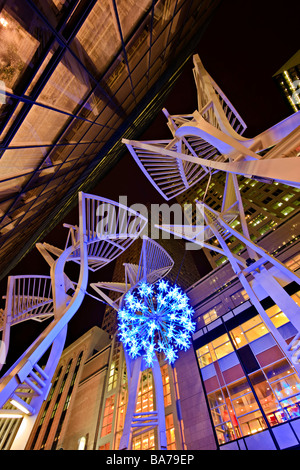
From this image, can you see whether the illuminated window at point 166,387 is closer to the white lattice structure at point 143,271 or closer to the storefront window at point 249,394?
the storefront window at point 249,394

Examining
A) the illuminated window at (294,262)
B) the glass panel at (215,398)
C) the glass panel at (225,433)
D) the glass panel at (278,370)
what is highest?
the illuminated window at (294,262)

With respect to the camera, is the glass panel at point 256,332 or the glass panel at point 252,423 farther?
the glass panel at point 256,332

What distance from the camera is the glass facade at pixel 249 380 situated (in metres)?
15.6

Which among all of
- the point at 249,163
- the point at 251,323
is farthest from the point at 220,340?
the point at 249,163

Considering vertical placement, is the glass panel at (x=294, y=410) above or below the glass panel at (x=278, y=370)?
below

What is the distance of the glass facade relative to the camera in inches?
615

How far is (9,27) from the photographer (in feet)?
13.5

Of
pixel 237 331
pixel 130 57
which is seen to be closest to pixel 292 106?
pixel 237 331

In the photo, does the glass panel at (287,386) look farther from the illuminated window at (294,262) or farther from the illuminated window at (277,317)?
the illuminated window at (294,262)

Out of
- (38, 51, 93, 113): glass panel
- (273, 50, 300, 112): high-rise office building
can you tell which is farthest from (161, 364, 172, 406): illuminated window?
(273, 50, 300, 112): high-rise office building

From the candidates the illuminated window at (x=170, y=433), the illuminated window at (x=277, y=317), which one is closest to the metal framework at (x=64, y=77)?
the illuminated window at (x=277, y=317)

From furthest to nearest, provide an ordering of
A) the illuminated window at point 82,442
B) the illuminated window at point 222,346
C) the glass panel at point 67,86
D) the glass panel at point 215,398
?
the illuminated window at point 82,442, the illuminated window at point 222,346, the glass panel at point 215,398, the glass panel at point 67,86

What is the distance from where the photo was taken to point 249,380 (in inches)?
696

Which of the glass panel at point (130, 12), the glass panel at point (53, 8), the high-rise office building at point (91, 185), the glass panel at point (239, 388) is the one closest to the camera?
the glass panel at point (53, 8)
